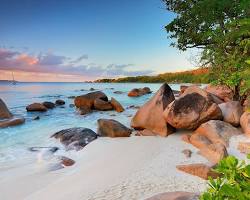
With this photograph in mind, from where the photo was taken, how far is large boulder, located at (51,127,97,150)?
32.5 ft

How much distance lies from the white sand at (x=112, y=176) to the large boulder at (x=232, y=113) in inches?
89.7

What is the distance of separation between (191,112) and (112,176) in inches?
176

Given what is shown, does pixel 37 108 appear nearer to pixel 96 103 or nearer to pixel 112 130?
pixel 96 103

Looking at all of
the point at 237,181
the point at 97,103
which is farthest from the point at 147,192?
the point at 97,103

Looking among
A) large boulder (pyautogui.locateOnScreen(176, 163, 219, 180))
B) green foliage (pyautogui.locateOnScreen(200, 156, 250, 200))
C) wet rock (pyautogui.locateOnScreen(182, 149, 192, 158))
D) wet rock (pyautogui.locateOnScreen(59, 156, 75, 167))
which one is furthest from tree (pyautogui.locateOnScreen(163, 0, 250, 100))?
green foliage (pyautogui.locateOnScreen(200, 156, 250, 200))

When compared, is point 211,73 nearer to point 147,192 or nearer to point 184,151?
point 184,151

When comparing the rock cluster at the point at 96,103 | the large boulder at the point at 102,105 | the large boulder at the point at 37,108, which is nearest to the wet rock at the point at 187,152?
Answer: the rock cluster at the point at 96,103

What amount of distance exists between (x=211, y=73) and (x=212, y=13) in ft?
9.72

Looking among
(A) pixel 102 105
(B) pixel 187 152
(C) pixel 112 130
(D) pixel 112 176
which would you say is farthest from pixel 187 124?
(A) pixel 102 105

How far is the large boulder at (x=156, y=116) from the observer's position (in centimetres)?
1013

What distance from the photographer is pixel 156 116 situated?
34.6 feet

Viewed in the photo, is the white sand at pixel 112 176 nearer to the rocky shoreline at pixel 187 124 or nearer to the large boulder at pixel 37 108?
the rocky shoreline at pixel 187 124

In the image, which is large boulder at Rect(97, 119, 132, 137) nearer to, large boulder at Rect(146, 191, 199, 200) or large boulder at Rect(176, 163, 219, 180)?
large boulder at Rect(176, 163, 219, 180)

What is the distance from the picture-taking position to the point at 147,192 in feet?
17.9
